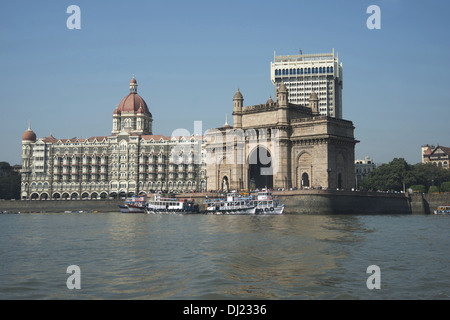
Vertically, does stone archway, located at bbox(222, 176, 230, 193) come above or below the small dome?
below

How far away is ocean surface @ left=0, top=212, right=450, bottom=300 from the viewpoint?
19.7m

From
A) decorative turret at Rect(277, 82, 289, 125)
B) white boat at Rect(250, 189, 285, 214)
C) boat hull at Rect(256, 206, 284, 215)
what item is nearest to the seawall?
white boat at Rect(250, 189, 285, 214)

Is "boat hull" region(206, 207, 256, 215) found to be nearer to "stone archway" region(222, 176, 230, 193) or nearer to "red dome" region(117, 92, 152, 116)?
"stone archway" region(222, 176, 230, 193)

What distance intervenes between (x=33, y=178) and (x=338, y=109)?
100437mm

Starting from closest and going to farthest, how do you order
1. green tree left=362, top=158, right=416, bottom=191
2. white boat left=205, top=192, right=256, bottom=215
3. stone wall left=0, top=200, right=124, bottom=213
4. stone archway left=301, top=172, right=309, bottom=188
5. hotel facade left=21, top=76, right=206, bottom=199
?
white boat left=205, top=192, right=256, bottom=215
stone archway left=301, top=172, right=309, bottom=188
green tree left=362, top=158, right=416, bottom=191
stone wall left=0, top=200, right=124, bottom=213
hotel facade left=21, top=76, right=206, bottom=199

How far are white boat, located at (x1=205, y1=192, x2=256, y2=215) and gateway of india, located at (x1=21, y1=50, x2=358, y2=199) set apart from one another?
6.77 meters

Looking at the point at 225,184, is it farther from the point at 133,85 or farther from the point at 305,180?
the point at 133,85

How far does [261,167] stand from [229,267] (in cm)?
7265

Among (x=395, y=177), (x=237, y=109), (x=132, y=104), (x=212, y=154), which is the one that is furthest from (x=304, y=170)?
(x=132, y=104)

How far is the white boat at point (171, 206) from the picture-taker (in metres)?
89.5

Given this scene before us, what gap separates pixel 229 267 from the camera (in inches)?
985

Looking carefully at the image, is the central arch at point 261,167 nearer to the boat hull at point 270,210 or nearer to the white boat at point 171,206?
the white boat at point 171,206
